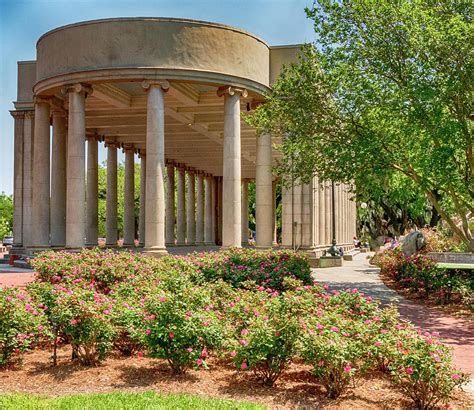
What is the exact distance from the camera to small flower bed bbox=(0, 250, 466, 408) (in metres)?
7.36

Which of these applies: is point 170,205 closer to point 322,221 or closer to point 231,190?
point 322,221

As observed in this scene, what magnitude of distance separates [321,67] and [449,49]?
4.90 m

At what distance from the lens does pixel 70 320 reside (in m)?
8.89

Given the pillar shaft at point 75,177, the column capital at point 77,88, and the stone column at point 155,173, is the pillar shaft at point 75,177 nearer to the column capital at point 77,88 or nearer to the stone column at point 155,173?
the column capital at point 77,88

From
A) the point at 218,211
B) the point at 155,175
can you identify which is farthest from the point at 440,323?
the point at 218,211

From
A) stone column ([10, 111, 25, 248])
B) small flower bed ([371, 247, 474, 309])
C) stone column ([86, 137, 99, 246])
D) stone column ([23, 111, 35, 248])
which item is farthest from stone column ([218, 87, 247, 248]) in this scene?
stone column ([10, 111, 25, 248])

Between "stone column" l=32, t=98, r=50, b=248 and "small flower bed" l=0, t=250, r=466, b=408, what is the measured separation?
59.9 ft

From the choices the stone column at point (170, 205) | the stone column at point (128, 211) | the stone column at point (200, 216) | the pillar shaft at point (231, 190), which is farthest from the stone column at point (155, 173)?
the stone column at point (200, 216)

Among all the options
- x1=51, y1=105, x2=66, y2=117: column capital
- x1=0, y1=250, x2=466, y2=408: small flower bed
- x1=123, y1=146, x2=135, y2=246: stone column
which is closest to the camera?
x1=0, y1=250, x2=466, y2=408: small flower bed

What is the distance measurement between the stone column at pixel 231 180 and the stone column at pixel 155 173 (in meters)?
3.07

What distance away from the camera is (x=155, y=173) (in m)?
25.0

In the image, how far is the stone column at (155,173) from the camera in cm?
2500

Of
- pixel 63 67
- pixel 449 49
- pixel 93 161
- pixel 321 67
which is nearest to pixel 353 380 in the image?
pixel 449 49

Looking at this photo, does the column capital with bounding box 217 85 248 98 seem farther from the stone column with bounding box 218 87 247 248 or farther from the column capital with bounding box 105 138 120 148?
the column capital with bounding box 105 138 120 148
